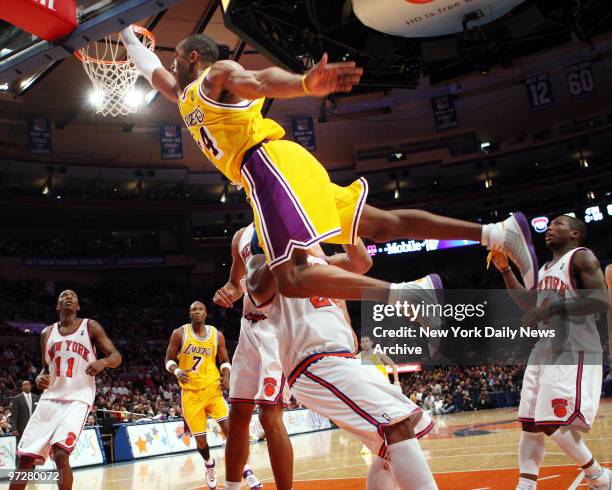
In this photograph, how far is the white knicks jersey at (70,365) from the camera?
233 inches

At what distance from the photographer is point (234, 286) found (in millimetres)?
5121

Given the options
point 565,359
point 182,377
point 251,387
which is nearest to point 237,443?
point 251,387

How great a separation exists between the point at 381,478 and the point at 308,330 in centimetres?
80

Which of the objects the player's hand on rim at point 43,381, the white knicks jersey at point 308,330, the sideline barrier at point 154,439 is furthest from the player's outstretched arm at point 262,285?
the sideline barrier at point 154,439

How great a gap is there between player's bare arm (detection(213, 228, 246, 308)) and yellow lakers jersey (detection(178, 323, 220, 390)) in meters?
3.51

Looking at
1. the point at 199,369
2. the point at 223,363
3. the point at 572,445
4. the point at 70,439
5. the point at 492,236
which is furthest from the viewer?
the point at 199,369

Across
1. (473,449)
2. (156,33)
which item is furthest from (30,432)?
(156,33)

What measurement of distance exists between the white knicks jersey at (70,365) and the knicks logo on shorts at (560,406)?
3799 mm

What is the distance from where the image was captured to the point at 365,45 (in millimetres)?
17094

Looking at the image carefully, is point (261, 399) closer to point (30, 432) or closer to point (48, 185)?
point (30, 432)

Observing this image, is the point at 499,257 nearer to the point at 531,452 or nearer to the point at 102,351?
the point at 531,452

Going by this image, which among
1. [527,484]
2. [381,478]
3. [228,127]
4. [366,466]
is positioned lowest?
[366,466]

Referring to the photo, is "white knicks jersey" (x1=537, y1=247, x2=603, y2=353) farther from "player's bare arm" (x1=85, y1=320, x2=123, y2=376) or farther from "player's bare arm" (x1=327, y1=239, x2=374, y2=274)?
"player's bare arm" (x1=85, y1=320, x2=123, y2=376)

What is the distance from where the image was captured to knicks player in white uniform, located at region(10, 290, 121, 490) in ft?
18.2
